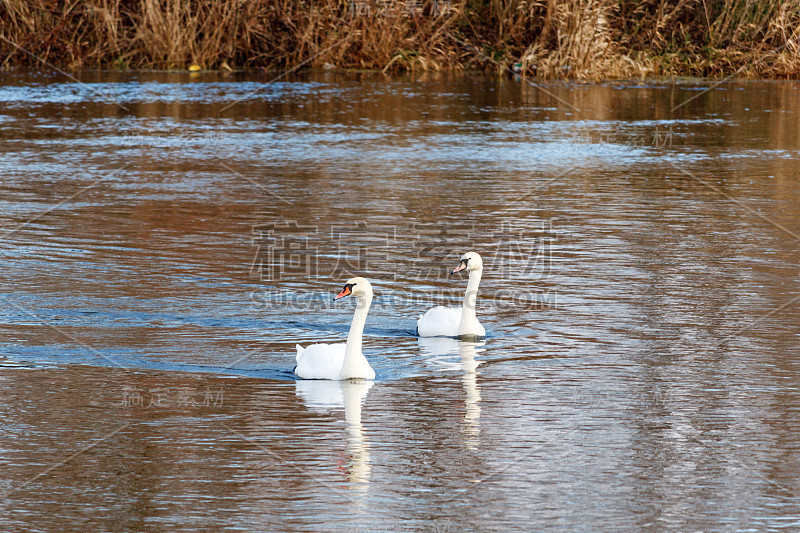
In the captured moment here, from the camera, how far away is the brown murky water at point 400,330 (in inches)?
230

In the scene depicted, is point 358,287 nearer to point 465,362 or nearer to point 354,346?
point 354,346

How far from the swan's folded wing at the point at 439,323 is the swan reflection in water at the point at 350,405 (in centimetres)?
113

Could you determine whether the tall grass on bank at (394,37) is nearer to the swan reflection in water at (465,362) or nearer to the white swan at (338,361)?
the swan reflection in water at (465,362)

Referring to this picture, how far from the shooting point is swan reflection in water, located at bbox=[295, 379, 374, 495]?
606 cm

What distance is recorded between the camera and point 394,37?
2784cm

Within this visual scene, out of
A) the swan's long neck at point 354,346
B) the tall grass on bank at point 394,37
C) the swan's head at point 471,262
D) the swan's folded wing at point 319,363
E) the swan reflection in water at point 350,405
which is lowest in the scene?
the swan reflection in water at point 350,405

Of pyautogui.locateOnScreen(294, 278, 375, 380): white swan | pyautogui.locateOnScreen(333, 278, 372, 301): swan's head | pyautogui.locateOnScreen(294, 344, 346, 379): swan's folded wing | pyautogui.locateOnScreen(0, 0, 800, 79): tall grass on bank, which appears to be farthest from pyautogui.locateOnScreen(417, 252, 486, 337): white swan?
pyautogui.locateOnScreen(0, 0, 800, 79): tall grass on bank

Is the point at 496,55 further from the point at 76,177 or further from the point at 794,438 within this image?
the point at 794,438

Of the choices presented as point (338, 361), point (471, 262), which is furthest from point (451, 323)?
point (338, 361)

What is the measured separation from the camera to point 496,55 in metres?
28.5

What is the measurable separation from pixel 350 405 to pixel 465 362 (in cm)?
125

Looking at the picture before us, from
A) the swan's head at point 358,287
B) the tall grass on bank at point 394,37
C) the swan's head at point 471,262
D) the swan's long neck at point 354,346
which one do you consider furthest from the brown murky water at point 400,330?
the tall grass on bank at point 394,37

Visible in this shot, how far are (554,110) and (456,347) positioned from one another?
13993mm

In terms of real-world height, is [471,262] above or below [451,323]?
above
